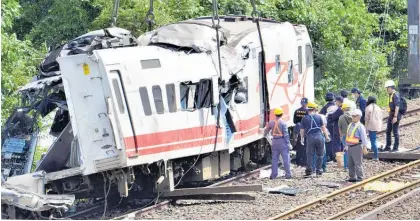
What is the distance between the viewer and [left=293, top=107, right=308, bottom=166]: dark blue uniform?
64.5 feet

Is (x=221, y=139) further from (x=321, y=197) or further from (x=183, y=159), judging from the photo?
(x=321, y=197)

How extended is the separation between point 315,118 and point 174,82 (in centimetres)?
324

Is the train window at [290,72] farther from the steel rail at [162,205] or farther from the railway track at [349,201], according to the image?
the railway track at [349,201]

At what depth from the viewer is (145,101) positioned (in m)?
16.4

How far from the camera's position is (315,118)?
1873 cm

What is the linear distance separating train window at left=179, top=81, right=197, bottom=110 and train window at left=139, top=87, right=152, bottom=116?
0.97 m

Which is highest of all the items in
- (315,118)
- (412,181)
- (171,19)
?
(171,19)

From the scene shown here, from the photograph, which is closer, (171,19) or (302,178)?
(302,178)

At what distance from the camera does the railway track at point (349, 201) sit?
15529mm

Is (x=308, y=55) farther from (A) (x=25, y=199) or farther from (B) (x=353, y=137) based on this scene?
(A) (x=25, y=199)

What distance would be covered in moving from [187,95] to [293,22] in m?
14.4

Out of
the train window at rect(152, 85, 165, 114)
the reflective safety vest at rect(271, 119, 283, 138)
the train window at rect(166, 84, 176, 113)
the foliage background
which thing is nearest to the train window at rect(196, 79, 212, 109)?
the train window at rect(166, 84, 176, 113)

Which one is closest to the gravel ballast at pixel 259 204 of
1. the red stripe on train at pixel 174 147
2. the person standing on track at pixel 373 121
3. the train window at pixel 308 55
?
the red stripe on train at pixel 174 147

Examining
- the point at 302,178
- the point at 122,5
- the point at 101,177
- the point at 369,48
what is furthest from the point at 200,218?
the point at 369,48
